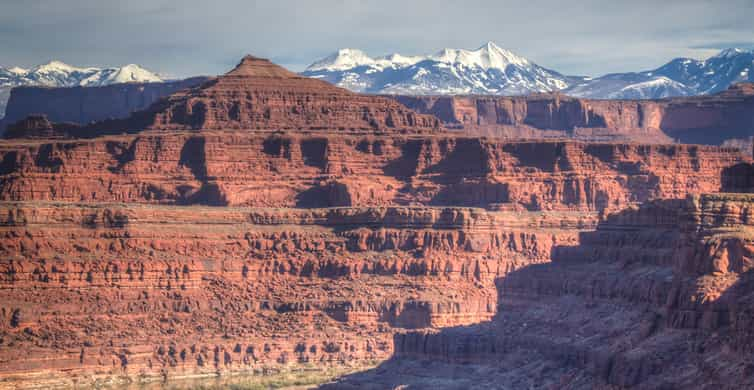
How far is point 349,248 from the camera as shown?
11975cm

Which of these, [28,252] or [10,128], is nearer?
[28,252]

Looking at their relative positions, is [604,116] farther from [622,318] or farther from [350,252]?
[622,318]

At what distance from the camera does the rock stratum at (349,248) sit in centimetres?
9706

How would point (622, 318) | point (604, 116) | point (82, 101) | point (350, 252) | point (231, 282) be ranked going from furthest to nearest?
1. point (82, 101)
2. point (604, 116)
3. point (350, 252)
4. point (231, 282)
5. point (622, 318)

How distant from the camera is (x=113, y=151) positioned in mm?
130750

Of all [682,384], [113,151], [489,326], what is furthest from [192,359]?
[682,384]

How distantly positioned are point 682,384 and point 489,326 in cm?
3287

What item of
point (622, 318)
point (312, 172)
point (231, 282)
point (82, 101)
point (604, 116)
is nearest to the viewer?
point (622, 318)

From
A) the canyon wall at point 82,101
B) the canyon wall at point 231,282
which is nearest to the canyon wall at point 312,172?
the canyon wall at point 231,282

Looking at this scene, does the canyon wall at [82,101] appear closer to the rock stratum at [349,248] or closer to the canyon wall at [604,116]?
the canyon wall at [604,116]

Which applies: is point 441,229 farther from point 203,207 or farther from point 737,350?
point 737,350

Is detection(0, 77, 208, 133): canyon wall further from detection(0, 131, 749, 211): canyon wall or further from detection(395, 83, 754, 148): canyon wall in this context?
detection(0, 131, 749, 211): canyon wall

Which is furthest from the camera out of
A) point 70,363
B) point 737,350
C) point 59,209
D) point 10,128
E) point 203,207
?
point 10,128

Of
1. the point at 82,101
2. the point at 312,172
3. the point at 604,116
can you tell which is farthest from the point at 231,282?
the point at 82,101
